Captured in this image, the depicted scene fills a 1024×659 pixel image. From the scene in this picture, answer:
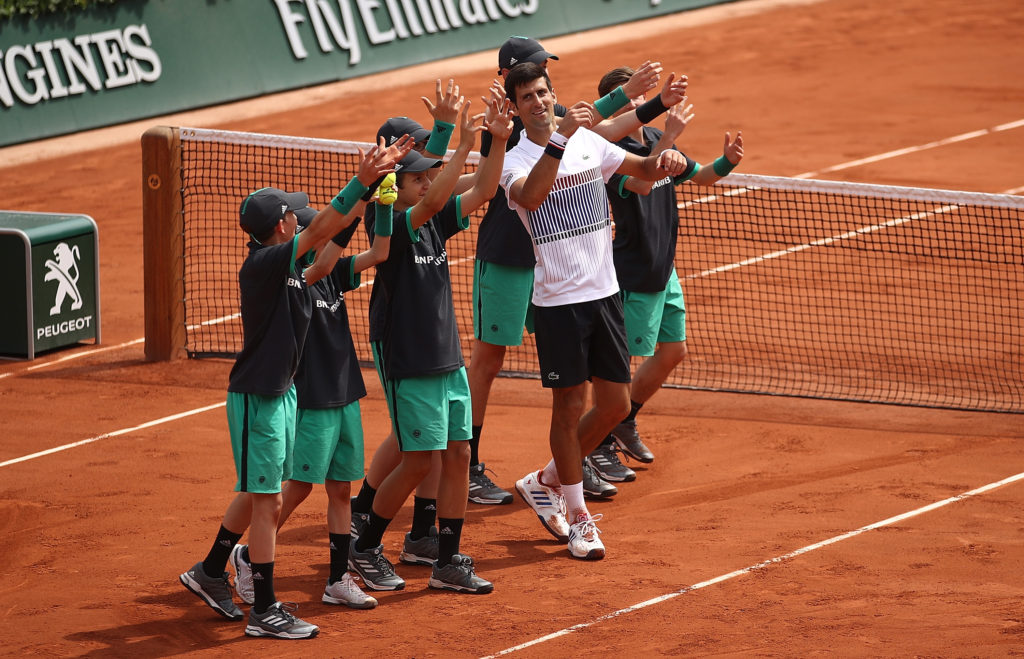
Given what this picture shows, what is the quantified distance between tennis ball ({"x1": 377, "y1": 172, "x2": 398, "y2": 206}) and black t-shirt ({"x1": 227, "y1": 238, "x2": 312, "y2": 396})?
0.56 metres

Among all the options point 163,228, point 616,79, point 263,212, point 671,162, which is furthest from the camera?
point 163,228

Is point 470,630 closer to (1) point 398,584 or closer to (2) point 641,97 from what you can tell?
(1) point 398,584

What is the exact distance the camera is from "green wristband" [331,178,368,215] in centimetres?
633

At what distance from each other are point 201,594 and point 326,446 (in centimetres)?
93

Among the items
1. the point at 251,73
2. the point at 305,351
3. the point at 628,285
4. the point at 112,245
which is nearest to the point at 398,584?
the point at 305,351

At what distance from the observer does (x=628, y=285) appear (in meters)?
9.09

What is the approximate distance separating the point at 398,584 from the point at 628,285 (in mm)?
2700

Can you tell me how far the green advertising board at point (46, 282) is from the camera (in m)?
11.8

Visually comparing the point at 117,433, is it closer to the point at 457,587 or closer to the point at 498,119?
the point at 457,587

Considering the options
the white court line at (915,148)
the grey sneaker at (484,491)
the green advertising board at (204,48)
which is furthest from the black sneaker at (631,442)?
the green advertising board at (204,48)

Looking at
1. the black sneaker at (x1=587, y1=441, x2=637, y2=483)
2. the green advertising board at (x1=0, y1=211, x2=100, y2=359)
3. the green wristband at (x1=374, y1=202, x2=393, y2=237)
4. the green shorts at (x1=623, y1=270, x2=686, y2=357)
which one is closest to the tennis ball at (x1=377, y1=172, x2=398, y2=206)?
the green wristband at (x1=374, y1=202, x2=393, y2=237)

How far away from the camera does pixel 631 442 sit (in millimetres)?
9445

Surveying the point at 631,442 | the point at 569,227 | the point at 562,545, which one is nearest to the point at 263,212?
the point at 569,227

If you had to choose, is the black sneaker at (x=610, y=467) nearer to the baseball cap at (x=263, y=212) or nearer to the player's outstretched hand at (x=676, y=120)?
the player's outstretched hand at (x=676, y=120)
